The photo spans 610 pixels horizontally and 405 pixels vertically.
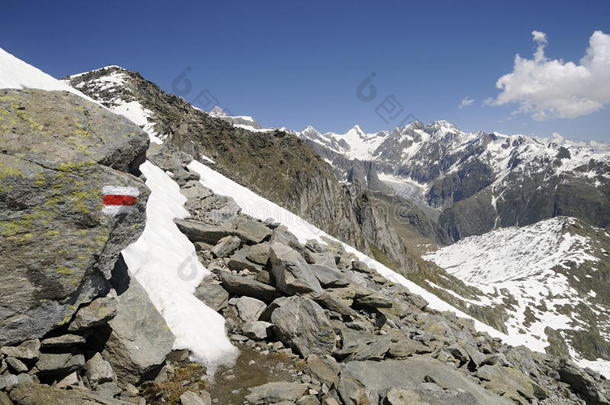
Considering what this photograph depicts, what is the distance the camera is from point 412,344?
13195 mm

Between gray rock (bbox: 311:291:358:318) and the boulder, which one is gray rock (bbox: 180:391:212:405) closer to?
gray rock (bbox: 311:291:358:318)

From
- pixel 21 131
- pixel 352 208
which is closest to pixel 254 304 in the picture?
pixel 21 131

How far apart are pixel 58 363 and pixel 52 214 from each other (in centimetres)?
329

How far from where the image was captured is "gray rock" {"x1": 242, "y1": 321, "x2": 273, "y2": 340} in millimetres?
12094

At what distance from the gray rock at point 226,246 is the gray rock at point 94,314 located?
761 cm

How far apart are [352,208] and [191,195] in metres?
111

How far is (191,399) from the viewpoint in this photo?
845 cm

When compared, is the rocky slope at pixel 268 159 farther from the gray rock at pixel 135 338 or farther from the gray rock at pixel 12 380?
the gray rock at pixel 12 380

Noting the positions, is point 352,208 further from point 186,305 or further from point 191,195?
point 186,305

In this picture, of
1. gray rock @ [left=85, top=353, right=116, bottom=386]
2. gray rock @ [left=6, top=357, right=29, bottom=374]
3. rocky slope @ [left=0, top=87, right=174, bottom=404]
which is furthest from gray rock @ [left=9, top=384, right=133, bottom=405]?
gray rock @ [left=85, top=353, right=116, bottom=386]

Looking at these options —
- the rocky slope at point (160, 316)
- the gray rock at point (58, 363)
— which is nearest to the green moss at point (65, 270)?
the rocky slope at point (160, 316)

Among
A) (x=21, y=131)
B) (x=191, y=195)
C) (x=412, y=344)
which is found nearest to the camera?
(x=21, y=131)

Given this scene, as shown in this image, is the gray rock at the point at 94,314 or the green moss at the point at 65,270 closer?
the green moss at the point at 65,270

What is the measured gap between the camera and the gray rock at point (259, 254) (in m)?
15.9
